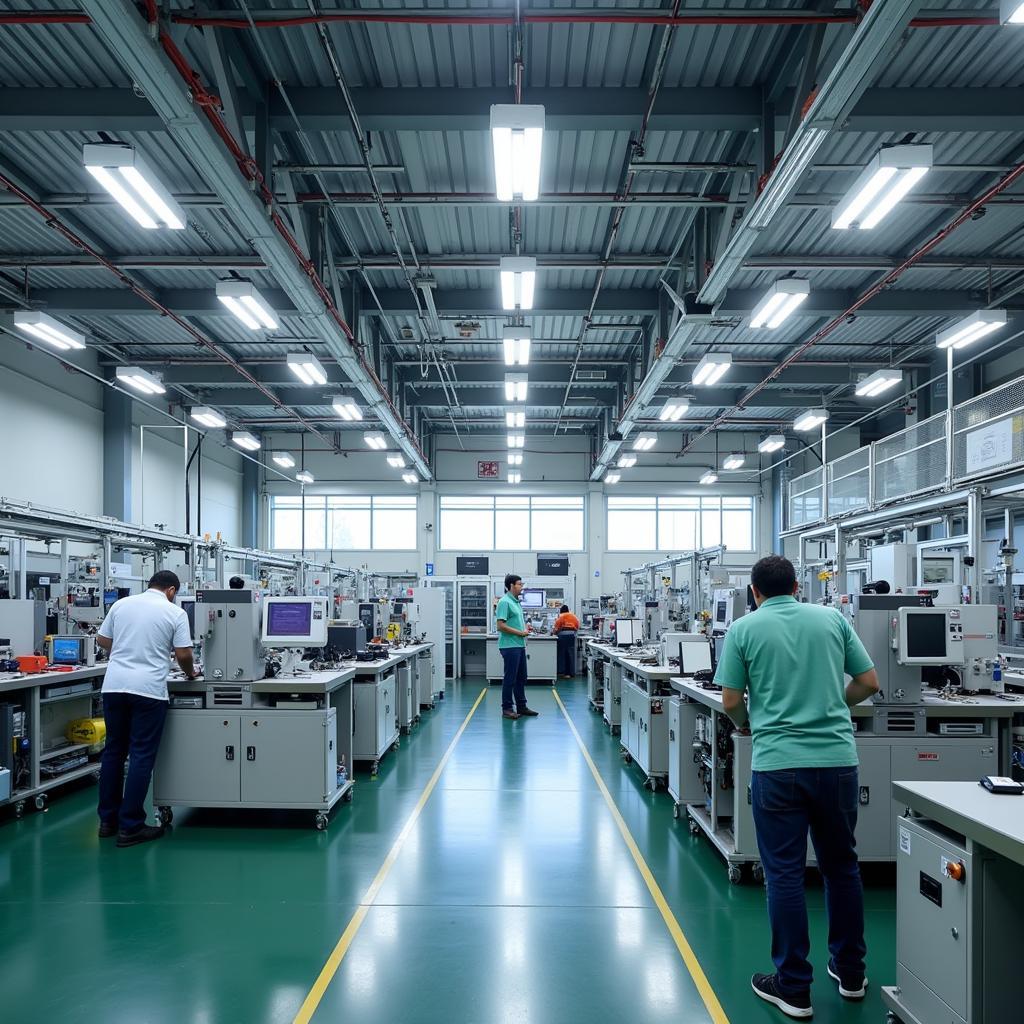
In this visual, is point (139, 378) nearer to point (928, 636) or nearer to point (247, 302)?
point (247, 302)

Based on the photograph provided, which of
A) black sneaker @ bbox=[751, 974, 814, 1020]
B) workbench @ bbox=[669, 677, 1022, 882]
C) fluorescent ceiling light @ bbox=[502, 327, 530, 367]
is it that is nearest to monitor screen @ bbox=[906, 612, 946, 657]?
workbench @ bbox=[669, 677, 1022, 882]

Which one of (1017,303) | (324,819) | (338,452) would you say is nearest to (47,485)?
(338,452)

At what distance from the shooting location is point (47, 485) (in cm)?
1112

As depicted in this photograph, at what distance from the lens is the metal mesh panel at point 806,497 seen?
1291cm

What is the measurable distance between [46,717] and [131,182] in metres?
4.18

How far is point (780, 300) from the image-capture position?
7551mm

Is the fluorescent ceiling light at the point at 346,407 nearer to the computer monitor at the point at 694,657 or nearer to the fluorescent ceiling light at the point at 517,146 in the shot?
the fluorescent ceiling light at the point at 517,146

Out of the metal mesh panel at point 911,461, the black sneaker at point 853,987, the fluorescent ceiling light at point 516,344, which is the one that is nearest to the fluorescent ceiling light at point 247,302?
the fluorescent ceiling light at point 516,344

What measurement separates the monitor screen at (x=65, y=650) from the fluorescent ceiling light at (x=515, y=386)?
6.32 metres

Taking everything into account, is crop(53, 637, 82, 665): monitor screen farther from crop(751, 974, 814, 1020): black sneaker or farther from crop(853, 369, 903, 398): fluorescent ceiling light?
crop(853, 369, 903, 398): fluorescent ceiling light

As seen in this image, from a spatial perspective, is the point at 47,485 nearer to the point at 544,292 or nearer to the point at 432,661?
the point at 432,661

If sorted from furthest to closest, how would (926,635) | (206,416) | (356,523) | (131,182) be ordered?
(356,523)
(206,416)
(131,182)
(926,635)

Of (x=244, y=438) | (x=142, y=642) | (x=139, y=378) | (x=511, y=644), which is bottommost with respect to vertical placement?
(x=511, y=644)

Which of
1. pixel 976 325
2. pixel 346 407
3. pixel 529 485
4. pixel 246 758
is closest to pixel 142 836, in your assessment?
→ pixel 246 758
